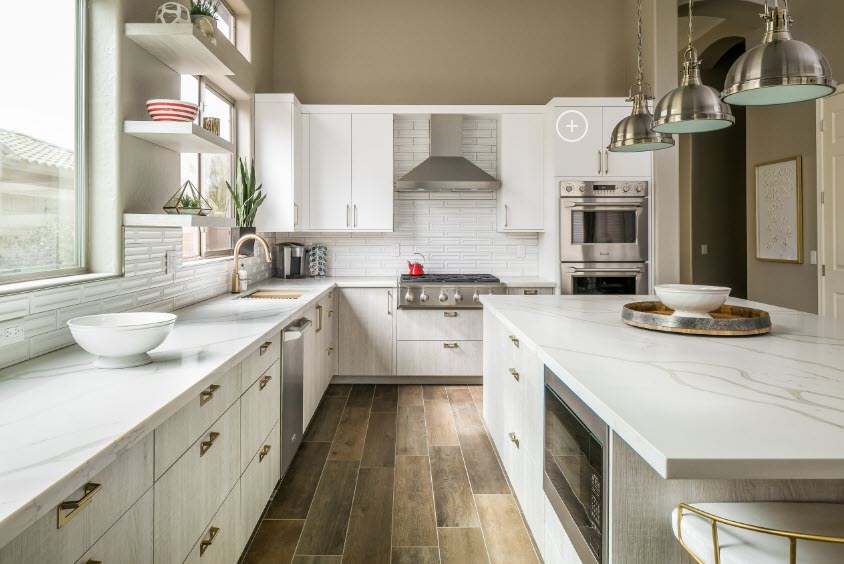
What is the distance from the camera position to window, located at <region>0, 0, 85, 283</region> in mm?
1742

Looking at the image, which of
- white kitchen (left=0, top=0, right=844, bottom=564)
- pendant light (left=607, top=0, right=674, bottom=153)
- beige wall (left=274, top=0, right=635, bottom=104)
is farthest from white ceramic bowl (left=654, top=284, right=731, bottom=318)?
beige wall (left=274, top=0, right=635, bottom=104)

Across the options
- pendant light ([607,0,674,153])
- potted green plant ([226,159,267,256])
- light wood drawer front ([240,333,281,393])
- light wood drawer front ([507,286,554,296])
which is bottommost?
light wood drawer front ([240,333,281,393])

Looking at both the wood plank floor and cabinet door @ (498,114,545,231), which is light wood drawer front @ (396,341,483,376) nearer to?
the wood plank floor

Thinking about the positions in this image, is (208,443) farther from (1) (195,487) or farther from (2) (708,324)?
(2) (708,324)

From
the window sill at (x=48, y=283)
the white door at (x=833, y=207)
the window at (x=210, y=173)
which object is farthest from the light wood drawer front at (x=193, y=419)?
the white door at (x=833, y=207)

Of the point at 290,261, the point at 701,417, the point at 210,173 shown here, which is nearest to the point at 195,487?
the point at 701,417

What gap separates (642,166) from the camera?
4.50m

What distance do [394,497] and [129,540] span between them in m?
1.62

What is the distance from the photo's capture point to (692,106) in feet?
6.72

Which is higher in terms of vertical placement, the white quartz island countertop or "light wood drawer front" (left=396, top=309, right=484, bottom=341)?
the white quartz island countertop

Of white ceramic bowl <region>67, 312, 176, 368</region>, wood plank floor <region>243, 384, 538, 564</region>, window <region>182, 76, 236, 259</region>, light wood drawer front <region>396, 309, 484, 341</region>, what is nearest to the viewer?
white ceramic bowl <region>67, 312, 176, 368</region>

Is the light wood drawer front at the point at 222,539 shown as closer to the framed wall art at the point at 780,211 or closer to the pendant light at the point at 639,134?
the pendant light at the point at 639,134

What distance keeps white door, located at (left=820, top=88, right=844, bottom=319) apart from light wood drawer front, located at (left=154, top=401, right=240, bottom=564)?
4.62m

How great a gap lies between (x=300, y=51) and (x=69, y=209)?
11.6 feet
